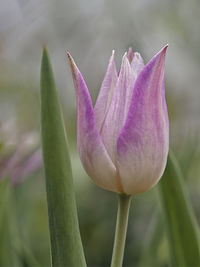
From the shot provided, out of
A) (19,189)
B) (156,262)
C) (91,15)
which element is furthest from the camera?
(91,15)

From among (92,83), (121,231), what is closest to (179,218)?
(121,231)

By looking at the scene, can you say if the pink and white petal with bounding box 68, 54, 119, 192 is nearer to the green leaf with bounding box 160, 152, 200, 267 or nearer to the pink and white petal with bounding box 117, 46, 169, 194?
the pink and white petal with bounding box 117, 46, 169, 194

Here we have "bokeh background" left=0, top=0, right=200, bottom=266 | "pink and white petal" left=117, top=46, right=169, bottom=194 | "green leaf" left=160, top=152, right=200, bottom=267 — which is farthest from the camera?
"bokeh background" left=0, top=0, right=200, bottom=266

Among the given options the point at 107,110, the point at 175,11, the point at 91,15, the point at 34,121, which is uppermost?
the point at 91,15

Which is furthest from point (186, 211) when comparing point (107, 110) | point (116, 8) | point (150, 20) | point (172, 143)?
point (150, 20)

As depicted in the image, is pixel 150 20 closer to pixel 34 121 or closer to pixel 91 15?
pixel 91 15

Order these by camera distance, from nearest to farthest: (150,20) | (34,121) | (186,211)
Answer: (186,211) < (34,121) < (150,20)

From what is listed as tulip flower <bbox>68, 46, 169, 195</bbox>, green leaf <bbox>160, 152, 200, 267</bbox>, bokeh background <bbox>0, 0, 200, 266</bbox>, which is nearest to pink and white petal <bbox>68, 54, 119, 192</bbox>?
tulip flower <bbox>68, 46, 169, 195</bbox>
